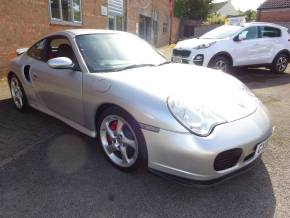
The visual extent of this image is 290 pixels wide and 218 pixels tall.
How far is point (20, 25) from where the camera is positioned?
29.0 feet

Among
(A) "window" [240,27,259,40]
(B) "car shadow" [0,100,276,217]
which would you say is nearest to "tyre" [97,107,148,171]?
(B) "car shadow" [0,100,276,217]

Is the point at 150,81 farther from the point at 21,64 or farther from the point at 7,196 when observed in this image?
the point at 21,64

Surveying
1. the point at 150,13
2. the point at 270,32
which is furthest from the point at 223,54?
the point at 150,13

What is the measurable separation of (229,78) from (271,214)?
1.60 metres

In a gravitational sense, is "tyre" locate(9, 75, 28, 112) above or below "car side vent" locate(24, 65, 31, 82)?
below

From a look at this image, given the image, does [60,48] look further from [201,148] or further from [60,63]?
[201,148]

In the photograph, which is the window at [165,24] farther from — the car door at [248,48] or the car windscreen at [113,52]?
the car windscreen at [113,52]

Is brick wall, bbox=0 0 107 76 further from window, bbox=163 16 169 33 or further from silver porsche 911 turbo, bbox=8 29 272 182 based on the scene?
window, bbox=163 16 169 33

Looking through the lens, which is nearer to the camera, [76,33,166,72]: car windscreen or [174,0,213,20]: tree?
[76,33,166,72]: car windscreen

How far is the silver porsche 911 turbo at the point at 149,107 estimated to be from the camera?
2355 millimetres

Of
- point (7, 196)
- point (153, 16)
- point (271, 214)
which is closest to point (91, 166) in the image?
point (7, 196)

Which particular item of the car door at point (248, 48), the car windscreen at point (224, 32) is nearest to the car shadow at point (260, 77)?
the car door at point (248, 48)

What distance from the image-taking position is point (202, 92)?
2.77 metres

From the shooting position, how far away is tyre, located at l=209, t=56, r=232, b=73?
799cm
